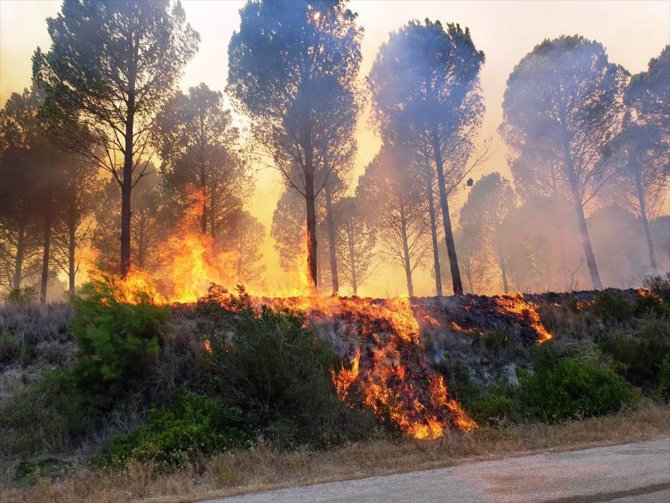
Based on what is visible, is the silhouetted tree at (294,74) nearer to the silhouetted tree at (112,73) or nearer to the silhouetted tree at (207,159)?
the silhouetted tree at (112,73)

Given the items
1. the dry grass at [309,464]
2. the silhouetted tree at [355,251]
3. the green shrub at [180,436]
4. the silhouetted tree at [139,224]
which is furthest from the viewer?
the silhouetted tree at [355,251]

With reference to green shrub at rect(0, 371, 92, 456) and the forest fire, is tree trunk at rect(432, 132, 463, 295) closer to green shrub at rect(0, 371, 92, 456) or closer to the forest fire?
the forest fire

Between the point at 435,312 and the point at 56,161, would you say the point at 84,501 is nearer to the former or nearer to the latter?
the point at 435,312

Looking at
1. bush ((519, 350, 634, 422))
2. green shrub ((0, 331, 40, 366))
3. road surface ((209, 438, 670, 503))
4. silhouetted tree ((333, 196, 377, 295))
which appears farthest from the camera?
silhouetted tree ((333, 196, 377, 295))

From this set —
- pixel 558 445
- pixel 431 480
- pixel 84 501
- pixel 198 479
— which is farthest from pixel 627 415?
pixel 84 501

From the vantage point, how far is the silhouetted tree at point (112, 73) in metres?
17.1

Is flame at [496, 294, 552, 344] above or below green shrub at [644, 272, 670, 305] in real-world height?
below

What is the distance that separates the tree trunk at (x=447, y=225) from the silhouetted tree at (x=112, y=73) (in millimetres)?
11508

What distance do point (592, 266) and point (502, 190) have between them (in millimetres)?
18235

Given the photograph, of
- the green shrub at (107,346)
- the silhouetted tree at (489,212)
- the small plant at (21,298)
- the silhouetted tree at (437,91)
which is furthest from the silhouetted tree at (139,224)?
the silhouetted tree at (489,212)

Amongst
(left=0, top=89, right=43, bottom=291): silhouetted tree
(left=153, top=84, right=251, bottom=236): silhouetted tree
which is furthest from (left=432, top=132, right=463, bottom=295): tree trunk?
(left=0, top=89, right=43, bottom=291): silhouetted tree

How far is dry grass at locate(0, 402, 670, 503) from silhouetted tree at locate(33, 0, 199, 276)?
1210 centimetres

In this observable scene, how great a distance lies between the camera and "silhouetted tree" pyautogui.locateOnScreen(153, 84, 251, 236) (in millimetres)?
24891

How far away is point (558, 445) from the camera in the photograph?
6.89 metres
